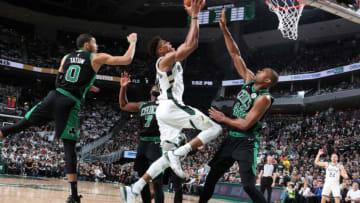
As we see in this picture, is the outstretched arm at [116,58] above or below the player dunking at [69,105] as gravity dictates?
above

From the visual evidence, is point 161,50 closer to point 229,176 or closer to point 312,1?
point 312,1

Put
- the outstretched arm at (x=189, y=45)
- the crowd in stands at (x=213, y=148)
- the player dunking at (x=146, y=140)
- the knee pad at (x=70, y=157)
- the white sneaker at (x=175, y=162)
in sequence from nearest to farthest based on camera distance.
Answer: the white sneaker at (x=175, y=162)
the outstretched arm at (x=189, y=45)
the knee pad at (x=70, y=157)
the player dunking at (x=146, y=140)
the crowd in stands at (x=213, y=148)

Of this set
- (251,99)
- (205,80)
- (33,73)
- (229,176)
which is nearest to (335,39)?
(205,80)

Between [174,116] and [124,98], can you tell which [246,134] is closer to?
[174,116]

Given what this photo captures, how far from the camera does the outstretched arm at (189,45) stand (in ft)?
14.5

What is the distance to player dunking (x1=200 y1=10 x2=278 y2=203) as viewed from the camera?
15.3 ft

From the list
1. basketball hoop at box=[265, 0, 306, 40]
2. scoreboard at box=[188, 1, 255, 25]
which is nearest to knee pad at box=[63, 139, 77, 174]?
basketball hoop at box=[265, 0, 306, 40]

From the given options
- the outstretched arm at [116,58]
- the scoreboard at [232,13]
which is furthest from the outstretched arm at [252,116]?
the scoreboard at [232,13]

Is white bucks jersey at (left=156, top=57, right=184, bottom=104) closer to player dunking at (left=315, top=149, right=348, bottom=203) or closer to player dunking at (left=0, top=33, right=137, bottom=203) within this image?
player dunking at (left=0, top=33, right=137, bottom=203)

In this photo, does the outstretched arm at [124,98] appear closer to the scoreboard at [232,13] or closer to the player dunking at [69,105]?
the player dunking at [69,105]

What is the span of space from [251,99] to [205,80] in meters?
27.4

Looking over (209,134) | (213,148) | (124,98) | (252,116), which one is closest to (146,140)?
(124,98)

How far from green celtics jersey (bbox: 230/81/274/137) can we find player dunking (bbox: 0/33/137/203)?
5.08ft

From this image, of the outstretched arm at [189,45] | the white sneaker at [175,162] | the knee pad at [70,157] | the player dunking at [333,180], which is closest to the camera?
the white sneaker at [175,162]
